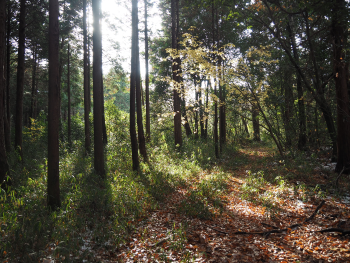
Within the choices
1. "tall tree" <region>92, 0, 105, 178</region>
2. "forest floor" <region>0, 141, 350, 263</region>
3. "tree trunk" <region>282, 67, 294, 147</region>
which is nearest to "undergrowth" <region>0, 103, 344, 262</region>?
"forest floor" <region>0, 141, 350, 263</region>

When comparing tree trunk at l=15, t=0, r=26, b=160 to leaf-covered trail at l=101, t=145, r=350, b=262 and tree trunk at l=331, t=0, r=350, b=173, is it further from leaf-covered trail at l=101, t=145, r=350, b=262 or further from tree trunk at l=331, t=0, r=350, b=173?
tree trunk at l=331, t=0, r=350, b=173

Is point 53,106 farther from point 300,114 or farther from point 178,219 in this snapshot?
point 300,114

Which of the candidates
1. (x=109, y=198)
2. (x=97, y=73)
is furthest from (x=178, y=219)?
(x=97, y=73)

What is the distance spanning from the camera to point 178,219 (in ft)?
18.8

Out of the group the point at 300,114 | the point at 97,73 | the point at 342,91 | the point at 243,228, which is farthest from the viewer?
the point at 300,114

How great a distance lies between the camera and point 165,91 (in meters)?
20.6

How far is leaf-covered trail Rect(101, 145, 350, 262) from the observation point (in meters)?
3.98

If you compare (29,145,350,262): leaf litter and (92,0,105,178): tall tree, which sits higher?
(92,0,105,178): tall tree

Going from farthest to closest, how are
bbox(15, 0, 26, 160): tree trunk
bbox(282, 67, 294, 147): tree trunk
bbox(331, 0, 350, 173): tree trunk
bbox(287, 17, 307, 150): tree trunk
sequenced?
bbox(282, 67, 294, 147): tree trunk < bbox(15, 0, 26, 160): tree trunk < bbox(287, 17, 307, 150): tree trunk < bbox(331, 0, 350, 173): tree trunk

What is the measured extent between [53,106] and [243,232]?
5470 mm

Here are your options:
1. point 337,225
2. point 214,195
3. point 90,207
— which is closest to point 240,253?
point 337,225

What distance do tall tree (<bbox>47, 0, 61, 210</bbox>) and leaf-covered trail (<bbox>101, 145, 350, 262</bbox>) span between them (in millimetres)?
2381

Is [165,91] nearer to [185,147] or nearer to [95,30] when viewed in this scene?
[185,147]

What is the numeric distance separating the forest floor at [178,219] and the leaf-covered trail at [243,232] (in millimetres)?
20
